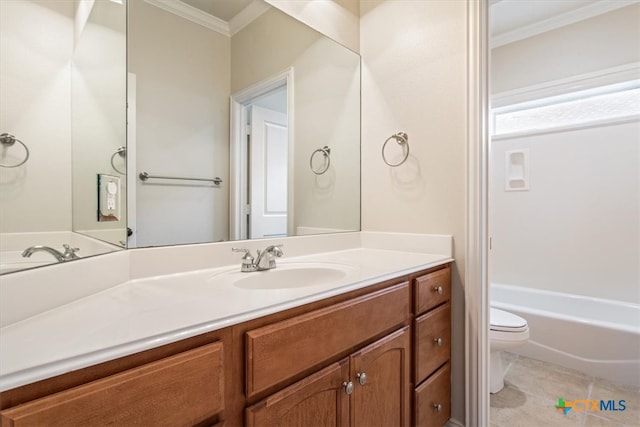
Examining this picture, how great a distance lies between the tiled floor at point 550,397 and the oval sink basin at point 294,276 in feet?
→ 3.76

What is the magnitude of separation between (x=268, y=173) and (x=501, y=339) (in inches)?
61.4

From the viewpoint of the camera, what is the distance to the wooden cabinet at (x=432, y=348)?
1.21 m

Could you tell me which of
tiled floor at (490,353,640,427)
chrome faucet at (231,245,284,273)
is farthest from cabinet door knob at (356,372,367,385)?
tiled floor at (490,353,640,427)

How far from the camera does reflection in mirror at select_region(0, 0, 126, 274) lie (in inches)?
30.8

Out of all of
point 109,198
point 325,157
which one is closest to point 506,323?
point 325,157

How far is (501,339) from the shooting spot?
1.72m

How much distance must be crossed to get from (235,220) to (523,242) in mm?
2579

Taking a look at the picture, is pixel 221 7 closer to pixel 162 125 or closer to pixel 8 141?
pixel 162 125

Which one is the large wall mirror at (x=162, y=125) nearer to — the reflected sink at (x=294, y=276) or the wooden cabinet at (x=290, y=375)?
the reflected sink at (x=294, y=276)

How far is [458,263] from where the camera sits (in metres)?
1.43

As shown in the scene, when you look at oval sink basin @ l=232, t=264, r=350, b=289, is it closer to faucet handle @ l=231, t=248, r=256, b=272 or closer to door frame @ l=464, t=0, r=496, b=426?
faucet handle @ l=231, t=248, r=256, b=272

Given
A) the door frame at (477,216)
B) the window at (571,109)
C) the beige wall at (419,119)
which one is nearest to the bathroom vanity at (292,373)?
the door frame at (477,216)

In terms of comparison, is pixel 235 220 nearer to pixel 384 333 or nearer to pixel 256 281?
pixel 256 281

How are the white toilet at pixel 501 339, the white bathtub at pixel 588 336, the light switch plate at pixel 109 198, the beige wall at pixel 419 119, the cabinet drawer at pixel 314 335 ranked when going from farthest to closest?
the white bathtub at pixel 588 336 → the white toilet at pixel 501 339 → the beige wall at pixel 419 119 → the light switch plate at pixel 109 198 → the cabinet drawer at pixel 314 335
